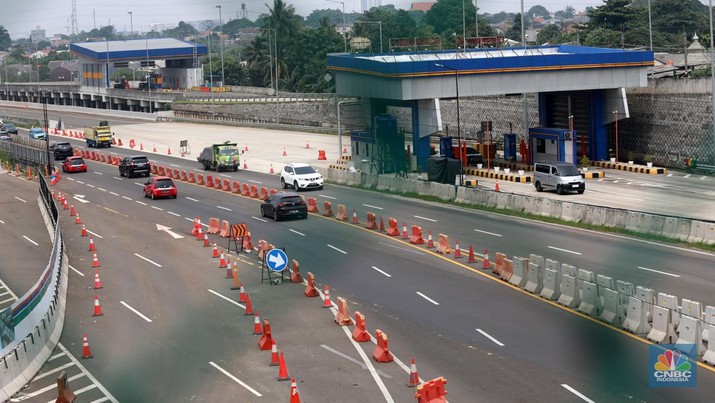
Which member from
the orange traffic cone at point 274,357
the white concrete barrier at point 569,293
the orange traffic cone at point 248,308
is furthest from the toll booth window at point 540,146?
the orange traffic cone at point 274,357

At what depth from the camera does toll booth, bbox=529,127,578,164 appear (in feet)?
229

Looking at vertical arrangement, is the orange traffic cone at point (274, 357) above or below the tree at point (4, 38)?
below

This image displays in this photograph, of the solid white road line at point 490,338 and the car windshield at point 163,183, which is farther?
the car windshield at point 163,183

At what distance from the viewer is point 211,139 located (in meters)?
110

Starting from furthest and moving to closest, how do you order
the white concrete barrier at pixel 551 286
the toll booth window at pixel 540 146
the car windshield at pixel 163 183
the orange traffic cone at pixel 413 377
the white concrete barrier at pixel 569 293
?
1. the toll booth window at pixel 540 146
2. the car windshield at pixel 163 183
3. the white concrete barrier at pixel 551 286
4. the white concrete barrier at pixel 569 293
5. the orange traffic cone at pixel 413 377

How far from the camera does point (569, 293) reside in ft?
101

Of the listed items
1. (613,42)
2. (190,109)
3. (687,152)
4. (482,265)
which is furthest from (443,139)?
(190,109)

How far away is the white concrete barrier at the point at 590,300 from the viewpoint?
29125mm

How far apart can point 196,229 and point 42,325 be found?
20.2 meters

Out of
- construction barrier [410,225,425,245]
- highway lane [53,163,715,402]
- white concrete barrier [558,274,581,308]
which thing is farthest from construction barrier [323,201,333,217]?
white concrete barrier [558,274,581,308]

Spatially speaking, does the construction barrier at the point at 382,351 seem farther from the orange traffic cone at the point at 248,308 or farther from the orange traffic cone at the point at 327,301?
the orange traffic cone at the point at 248,308

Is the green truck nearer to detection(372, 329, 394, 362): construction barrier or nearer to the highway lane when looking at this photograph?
the highway lane

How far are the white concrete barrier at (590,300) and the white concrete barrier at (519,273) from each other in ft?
12.6

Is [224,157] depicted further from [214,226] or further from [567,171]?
[214,226]
